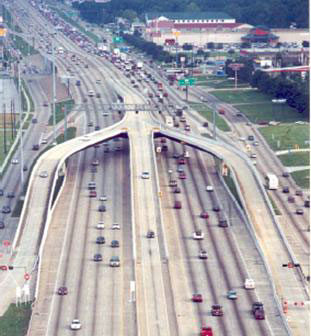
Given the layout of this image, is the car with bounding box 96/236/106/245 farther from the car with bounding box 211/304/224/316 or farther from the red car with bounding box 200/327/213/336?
the red car with bounding box 200/327/213/336

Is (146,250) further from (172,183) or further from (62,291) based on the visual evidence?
(172,183)

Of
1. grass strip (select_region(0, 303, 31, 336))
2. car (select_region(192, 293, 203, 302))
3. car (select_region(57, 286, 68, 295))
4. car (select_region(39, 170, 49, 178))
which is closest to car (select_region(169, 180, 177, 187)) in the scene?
car (select_region(39, 170, 49, 178))

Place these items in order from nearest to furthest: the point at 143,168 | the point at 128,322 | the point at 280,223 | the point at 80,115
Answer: the point at 128,322 → the point at 280,223 → the point at 143,168 → the point at 80,115

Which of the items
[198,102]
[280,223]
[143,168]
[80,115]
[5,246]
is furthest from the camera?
[198,102]

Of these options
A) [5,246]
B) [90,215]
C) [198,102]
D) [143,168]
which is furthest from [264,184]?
[198,102]

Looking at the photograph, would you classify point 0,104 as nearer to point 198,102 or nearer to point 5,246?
point 198,102

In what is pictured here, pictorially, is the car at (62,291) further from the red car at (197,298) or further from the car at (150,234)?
the car at (150,234)

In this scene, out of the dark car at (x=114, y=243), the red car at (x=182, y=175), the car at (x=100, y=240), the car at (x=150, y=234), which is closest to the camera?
the car at (x=150, y=234)

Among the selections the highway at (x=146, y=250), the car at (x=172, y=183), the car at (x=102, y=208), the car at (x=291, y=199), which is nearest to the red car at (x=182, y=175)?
the highway at (x=146, y=250)
